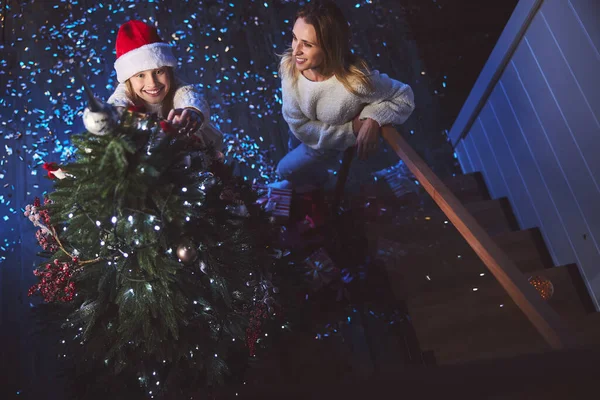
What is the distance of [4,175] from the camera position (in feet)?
10.4

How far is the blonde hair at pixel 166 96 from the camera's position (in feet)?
6.71

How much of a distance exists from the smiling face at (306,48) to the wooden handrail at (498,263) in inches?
16.9

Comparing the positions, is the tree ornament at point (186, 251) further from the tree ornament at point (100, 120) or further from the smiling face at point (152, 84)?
the smiling face at point (152, 84)

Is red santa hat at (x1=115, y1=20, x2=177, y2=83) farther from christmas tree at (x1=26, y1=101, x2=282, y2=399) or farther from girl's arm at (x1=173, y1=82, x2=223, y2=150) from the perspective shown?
christmas tree at (x1=26, y1=101, x2=282, y2=399)

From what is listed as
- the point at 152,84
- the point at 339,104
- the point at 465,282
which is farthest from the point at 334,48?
the point at 465,282

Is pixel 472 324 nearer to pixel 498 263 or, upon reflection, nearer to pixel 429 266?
pixel 429 266

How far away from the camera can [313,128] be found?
251 centimetres

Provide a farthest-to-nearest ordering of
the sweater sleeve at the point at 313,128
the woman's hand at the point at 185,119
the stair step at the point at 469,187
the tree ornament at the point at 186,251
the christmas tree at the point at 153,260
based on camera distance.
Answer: the stair step at the point at 469,187
the sweater sleeve at the point at 313,128
the woman's hand at the point at 185,119
the tree ornament at the point at 186,251
the christmas tree at the point at 153,260

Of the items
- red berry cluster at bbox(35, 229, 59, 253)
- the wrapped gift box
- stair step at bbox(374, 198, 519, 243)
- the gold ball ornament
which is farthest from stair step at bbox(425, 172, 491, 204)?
red berry cluster at bbox(35, 229, 59, 253)

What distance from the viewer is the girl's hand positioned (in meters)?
2.34

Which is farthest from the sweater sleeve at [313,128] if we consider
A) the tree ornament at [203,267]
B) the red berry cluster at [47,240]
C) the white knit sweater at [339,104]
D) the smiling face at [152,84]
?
the red berry cluster at [47,240]

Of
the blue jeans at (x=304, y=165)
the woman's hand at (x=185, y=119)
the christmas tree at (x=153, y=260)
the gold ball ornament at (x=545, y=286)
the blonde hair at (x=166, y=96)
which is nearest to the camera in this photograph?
the christmas tree at (x=153, y=260)

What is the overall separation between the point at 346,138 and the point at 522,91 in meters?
1.11

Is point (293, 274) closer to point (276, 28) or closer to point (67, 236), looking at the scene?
point (67, 236)
